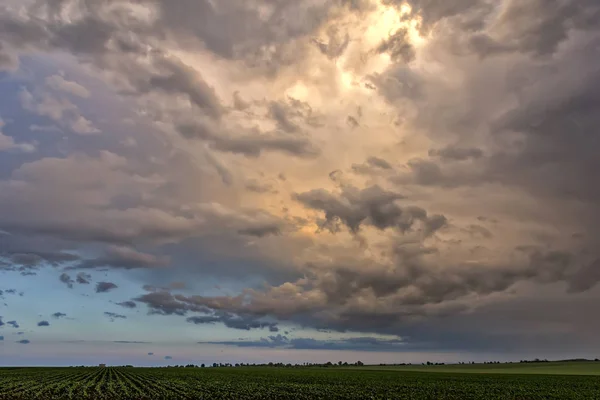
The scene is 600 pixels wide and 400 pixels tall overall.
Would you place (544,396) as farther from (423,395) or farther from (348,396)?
(348,396)

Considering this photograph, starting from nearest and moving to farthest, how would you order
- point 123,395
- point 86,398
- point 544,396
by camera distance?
point 86,398 → point 123,395 → point 544,396

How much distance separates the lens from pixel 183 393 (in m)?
67.9

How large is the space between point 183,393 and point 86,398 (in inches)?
491

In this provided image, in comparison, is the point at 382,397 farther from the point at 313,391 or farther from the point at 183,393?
the point at 183,393

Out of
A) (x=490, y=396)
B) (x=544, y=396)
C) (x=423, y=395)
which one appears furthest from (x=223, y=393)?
(x=544, y=396)

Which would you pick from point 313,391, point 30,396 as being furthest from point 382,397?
point 30,396

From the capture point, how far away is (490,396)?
242 feet

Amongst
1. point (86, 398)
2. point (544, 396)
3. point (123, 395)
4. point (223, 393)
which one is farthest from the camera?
point (544, 396)

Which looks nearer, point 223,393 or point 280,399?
point 280,399

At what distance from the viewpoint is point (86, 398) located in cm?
6119

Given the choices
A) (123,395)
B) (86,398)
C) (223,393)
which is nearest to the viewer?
(86,398)

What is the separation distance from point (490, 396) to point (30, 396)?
63.4 meters

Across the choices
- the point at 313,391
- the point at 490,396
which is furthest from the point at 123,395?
the point at 490,396

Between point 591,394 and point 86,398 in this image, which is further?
point 591,394
